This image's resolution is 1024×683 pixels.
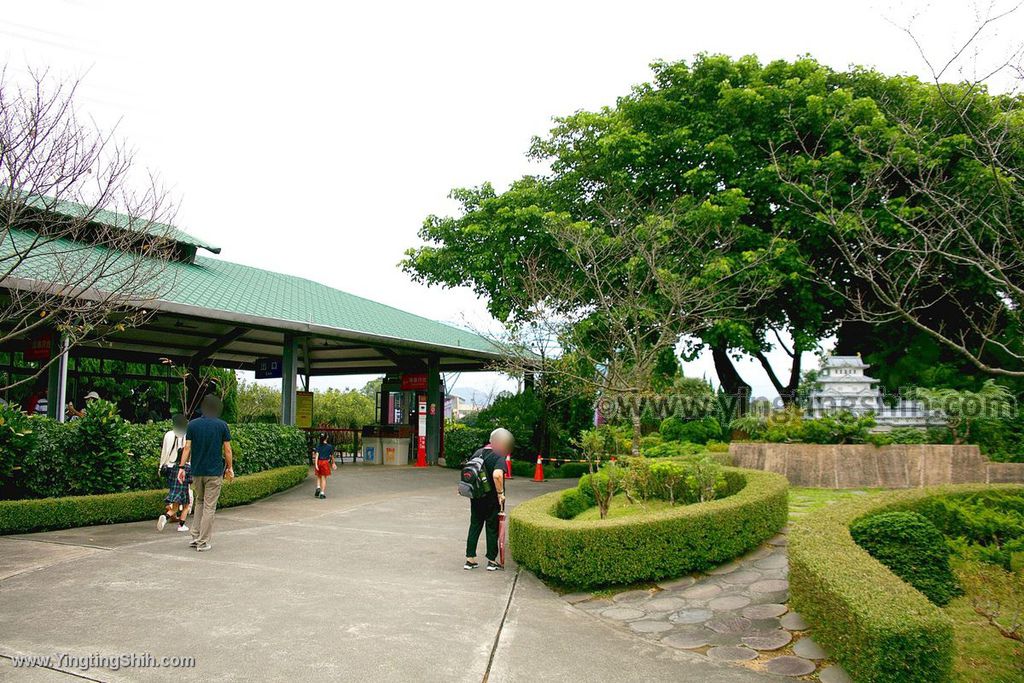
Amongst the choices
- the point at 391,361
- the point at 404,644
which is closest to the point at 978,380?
the point at 391,361

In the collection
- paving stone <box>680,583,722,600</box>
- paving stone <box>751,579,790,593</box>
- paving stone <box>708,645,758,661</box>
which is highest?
paving stone <box>751,579,790,593</box>

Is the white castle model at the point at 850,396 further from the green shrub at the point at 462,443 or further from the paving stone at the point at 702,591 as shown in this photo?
the paving stone at the point at 702,591

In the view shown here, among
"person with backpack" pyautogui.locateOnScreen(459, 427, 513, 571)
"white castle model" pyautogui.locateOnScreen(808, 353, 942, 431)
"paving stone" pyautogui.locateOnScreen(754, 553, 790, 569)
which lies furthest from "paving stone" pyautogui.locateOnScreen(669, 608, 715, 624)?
"white castle model" pyautogui.locateOnScreen(808, 353, 942, 431)

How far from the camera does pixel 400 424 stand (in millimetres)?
23875

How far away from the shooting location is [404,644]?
5480 millimetres

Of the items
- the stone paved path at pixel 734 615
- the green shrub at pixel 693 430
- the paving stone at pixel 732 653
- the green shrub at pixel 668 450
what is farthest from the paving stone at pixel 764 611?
the green shrub at pixel 693 430

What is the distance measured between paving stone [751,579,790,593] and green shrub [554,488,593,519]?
342cm

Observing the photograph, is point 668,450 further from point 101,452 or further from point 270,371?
point 270,371

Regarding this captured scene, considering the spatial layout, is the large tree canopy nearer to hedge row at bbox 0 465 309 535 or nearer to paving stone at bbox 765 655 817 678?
hedge row at bbox 0 465 309 535

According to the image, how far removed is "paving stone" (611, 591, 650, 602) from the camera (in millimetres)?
7215

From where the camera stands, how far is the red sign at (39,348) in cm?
1438

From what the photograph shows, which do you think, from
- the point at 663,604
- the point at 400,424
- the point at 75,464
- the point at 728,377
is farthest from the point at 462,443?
the point at 663,604

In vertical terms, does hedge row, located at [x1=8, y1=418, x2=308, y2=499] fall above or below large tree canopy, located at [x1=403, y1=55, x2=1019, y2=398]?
below

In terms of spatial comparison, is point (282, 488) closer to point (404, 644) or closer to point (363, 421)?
point (404, 644)
